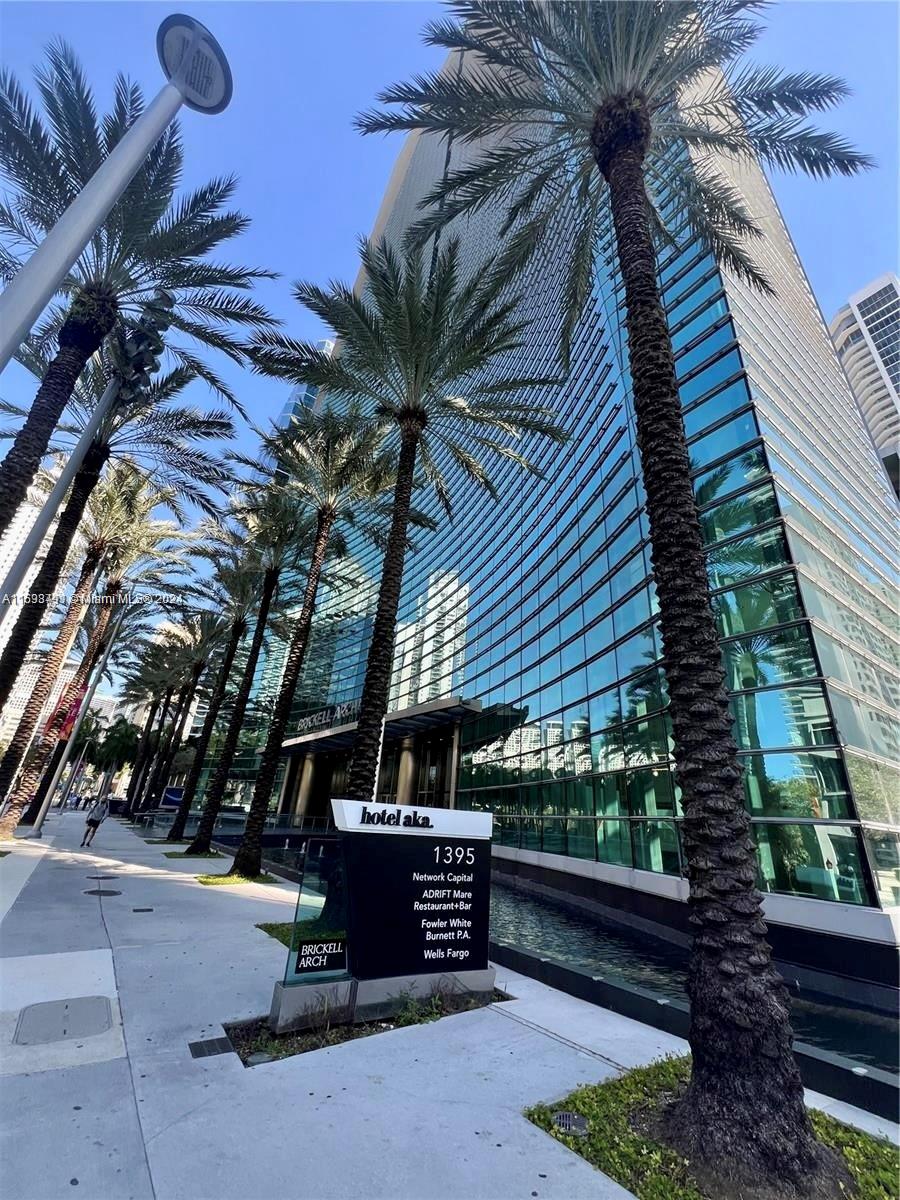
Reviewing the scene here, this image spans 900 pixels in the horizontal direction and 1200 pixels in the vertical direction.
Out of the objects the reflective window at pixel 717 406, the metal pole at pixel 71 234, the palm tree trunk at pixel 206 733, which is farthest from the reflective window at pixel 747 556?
the palm tree trunk at pixel 206 733

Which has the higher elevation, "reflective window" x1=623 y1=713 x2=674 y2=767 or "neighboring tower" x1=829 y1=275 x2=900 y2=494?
"neighboring tower" x1=829 y1=275 x2=900 y2=494

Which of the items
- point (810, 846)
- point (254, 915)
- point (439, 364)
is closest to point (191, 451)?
point (439, 364)

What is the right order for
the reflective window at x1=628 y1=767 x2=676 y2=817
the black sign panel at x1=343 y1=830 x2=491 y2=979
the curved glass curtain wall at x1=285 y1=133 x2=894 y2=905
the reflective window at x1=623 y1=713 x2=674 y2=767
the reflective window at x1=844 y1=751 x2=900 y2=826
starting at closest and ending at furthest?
1. the black sign panel at x1=343 y1=830 x2=491 y2=979
2. the reflective window at x1=844 y1=751 x2=900 y2=826
3. the curved glass curtain wall at x1=285 y1=133 x2=894 y2=905
4. the reflective window at x1=628 y1=767 x2=676 y2=817
5. the reflective window at x1=623 y1=713 x2=674 y2=767

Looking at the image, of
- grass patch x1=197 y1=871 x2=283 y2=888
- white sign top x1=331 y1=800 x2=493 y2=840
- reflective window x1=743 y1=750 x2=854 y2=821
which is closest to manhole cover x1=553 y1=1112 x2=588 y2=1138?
white sign top x1=331 y1=800 x2=493 y2=840

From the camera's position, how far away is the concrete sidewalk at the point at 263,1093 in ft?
10.4

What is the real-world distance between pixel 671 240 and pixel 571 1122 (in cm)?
1427

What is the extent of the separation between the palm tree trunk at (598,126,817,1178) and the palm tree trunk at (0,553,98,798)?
23030 mm

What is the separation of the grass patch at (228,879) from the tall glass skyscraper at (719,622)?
997cm

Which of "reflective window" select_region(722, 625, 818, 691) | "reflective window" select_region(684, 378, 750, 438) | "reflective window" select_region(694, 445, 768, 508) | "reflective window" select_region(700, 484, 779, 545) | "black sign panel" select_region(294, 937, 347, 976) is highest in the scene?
"reflective window" select_region(684, 378, 750, 438)

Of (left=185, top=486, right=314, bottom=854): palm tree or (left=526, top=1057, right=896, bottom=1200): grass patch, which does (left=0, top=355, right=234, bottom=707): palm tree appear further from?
(left=526, top=1057, right=896, bottom=1200): grass patch

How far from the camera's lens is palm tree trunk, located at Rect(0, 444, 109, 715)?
14.9 m

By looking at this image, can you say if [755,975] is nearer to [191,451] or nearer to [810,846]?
[810,846]

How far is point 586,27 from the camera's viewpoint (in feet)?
27.5

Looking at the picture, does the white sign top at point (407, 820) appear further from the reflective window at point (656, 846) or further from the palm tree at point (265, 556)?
the palm tree at point (265, 556)
